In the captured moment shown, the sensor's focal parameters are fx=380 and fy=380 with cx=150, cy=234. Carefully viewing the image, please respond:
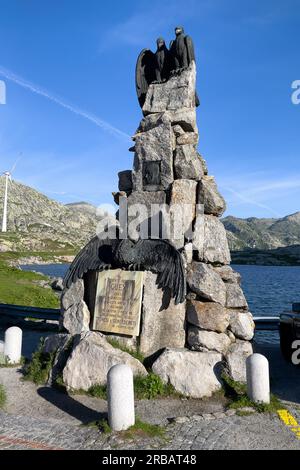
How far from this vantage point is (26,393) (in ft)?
31.4

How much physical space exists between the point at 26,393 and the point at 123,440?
377 cm

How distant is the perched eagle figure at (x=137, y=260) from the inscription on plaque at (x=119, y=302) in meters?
0.32

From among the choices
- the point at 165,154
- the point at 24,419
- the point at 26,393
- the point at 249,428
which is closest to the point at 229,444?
the point at 249,428

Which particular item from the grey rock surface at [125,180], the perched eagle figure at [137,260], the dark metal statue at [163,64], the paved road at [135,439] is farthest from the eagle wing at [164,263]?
the dark metal statue at [163,64]

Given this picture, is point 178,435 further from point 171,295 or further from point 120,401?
point 171,295

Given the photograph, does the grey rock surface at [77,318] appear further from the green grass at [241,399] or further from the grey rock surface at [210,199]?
the grey rock surface at [210,199]

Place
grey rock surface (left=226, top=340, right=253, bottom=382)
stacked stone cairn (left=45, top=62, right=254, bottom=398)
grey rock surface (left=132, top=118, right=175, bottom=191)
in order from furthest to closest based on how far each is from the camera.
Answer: grey rock surface (left=132, top=118, right=175, bottom=191), grey rock surface (left=226, top=340, right=253, bottom=382), stacked stone cairn (left=45, top=62, right=254, bottom=398)

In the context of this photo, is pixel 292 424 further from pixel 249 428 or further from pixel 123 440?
pixel 123 440

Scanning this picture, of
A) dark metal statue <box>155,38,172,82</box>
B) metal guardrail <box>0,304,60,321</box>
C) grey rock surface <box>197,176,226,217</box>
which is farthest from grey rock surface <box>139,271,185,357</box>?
dark metal statue <box>155,38,172,82</box>

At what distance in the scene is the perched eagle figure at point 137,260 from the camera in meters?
10.4

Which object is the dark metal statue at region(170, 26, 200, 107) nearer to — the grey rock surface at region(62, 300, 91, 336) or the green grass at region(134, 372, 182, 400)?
the grey rock surface at region(62, 300, 91, 336)

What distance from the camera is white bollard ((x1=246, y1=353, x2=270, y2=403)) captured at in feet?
27.6

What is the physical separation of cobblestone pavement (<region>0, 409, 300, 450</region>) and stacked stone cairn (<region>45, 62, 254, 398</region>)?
5.13 feet

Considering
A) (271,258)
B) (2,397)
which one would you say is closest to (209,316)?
(2,397)
